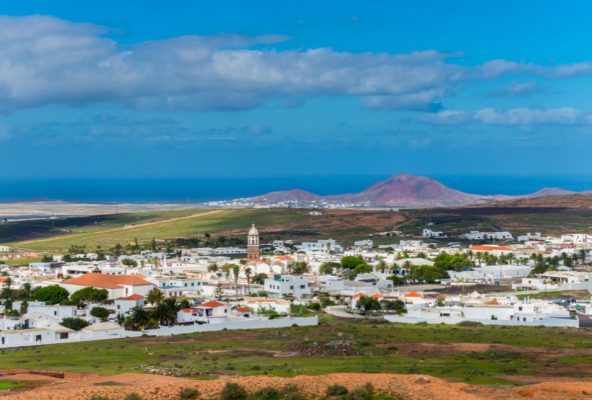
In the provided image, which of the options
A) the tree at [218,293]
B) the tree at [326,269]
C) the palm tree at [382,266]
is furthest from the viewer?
the tree at [326,269]

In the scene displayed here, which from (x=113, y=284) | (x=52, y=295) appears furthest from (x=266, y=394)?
(x=113, y=284)

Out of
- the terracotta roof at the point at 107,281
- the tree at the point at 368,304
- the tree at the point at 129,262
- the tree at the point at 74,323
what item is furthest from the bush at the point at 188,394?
the tree at the point at 129,262

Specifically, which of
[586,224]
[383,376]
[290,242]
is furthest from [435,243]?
[383,376]

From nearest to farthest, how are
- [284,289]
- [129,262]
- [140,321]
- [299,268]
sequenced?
[140,321] → [284,289] → [299,268] → [129,262]

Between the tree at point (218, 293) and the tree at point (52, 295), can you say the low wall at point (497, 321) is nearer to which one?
the tree at point (218, 293)

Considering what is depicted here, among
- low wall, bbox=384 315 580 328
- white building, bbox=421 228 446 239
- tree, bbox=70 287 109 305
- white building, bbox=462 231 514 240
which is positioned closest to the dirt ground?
low wall, bbox=384 315 580 328

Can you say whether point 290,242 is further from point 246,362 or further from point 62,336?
point 246,362

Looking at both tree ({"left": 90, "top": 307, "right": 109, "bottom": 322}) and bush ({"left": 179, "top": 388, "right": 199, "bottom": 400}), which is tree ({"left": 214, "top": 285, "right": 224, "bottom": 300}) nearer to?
tree ({"left": 90, "top": 307, "right": 109, "bottom": 322})

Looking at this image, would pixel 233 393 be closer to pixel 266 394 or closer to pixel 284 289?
pixel 266 394
